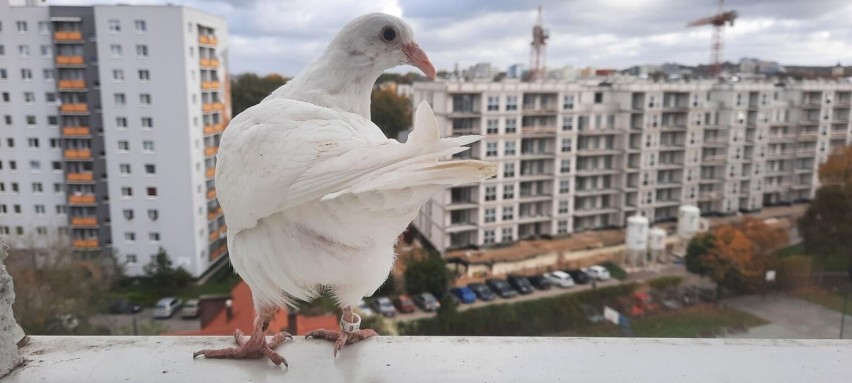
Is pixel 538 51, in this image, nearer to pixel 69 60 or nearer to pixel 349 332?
pixel 69 60

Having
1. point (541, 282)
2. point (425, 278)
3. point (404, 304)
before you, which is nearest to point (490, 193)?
point (541, 282)

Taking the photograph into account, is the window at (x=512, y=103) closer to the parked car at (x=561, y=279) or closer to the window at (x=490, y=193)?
the window at (x=490, y=193)

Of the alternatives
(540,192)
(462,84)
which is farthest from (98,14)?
(540,192)

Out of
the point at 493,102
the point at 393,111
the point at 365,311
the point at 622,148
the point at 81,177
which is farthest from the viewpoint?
the point at 622,148

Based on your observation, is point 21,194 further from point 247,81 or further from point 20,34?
point 247,81

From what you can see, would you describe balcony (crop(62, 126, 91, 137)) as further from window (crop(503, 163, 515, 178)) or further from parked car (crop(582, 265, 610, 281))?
parked car (crop(582, 265, 610, 281))
